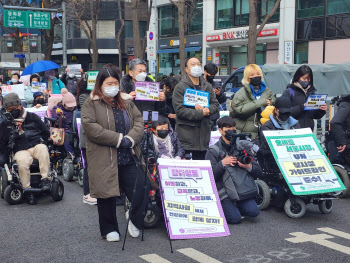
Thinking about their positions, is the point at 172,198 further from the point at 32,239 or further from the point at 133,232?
the point at 32,239

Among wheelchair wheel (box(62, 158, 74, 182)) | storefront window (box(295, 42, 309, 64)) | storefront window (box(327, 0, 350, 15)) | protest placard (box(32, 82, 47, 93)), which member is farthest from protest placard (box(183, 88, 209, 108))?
storefront window (box(295, 42, 309, 64))

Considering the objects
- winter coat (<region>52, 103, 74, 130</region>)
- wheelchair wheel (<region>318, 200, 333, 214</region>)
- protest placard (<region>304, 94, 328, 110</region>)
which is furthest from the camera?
winter coat (<region>52, 103, 74, 130</region>)

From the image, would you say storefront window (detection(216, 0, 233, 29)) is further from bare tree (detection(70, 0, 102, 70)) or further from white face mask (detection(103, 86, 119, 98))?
white face mask (detection(103, 86, 119, 98))

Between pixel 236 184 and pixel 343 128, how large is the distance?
251 centimetres

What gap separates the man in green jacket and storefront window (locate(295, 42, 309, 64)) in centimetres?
2430

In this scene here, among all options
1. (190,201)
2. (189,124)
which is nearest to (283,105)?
(189,124)

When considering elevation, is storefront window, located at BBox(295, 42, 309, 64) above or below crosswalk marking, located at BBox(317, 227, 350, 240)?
above

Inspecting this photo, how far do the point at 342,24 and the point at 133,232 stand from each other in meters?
25.2

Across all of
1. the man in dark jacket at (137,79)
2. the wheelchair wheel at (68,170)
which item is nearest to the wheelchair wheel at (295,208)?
the man in dark jacket at (137,79)

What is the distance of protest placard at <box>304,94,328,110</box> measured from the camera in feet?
27.3

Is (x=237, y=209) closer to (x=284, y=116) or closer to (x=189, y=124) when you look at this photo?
(x=189, y=124)

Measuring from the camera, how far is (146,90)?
758 centimetres

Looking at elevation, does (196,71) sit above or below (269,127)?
above

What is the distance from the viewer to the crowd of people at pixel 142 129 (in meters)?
5.98
